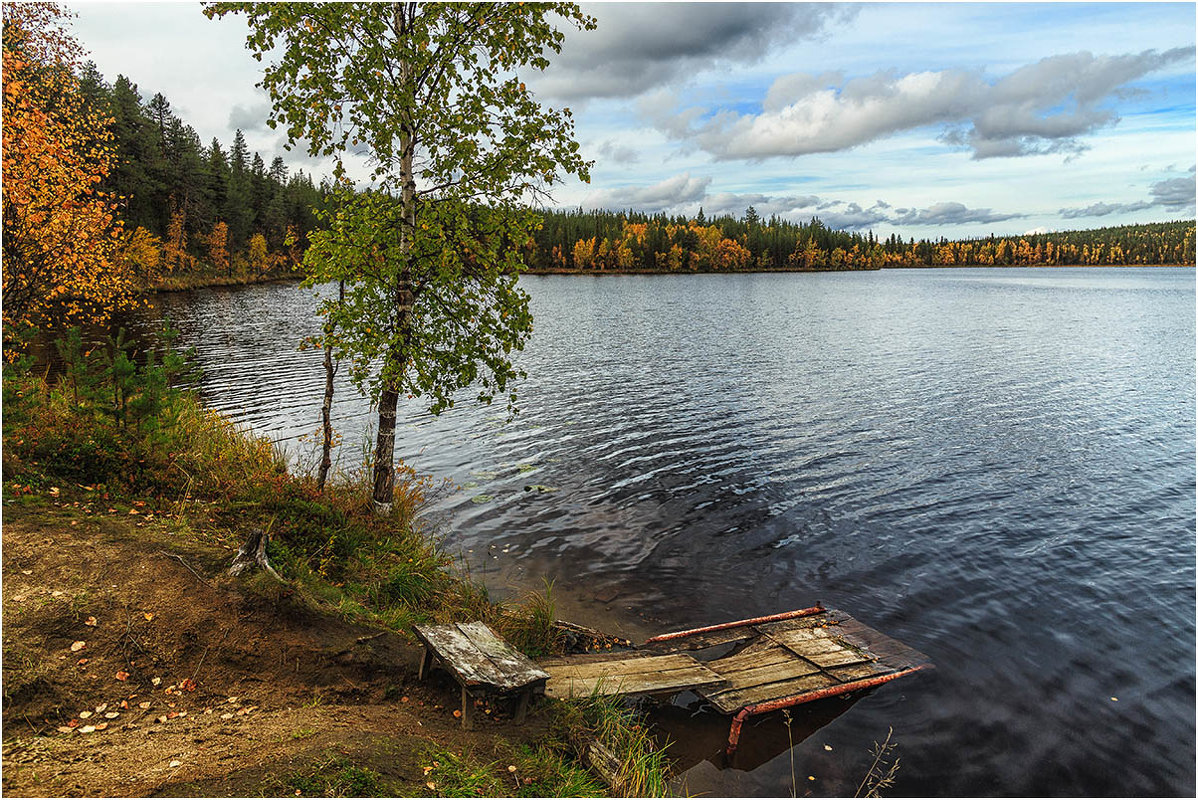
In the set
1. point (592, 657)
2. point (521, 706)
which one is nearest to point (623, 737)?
point (521, 706)

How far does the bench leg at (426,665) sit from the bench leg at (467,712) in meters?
0.78

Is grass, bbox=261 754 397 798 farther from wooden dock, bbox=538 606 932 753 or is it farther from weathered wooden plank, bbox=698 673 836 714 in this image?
weathered wooden plank, bbox=698 673 836 714

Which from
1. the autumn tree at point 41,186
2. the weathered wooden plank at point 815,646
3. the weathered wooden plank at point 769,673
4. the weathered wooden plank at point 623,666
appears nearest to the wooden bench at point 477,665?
the weathered wooden plank at point 623,666

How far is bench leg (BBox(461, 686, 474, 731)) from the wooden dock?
1.17 m

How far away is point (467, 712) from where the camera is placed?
7.77 meters

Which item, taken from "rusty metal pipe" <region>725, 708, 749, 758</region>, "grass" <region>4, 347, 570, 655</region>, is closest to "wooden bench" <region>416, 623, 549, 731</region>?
"grass" <region>4, 347, 570, 655</region>

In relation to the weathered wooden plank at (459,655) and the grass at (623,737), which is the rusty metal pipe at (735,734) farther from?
the weathered wooden plank at (459,655)

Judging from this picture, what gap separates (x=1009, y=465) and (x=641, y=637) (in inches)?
632

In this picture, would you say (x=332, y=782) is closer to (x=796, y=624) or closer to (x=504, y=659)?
(x=504, y=659)

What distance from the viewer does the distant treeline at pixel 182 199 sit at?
3054 inches

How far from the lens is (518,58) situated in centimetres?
1138

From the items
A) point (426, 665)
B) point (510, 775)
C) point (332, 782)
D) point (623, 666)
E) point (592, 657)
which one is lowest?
point (592, 657)

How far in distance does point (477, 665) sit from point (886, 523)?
12.6 meters

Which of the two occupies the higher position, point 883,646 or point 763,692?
point 763,692
